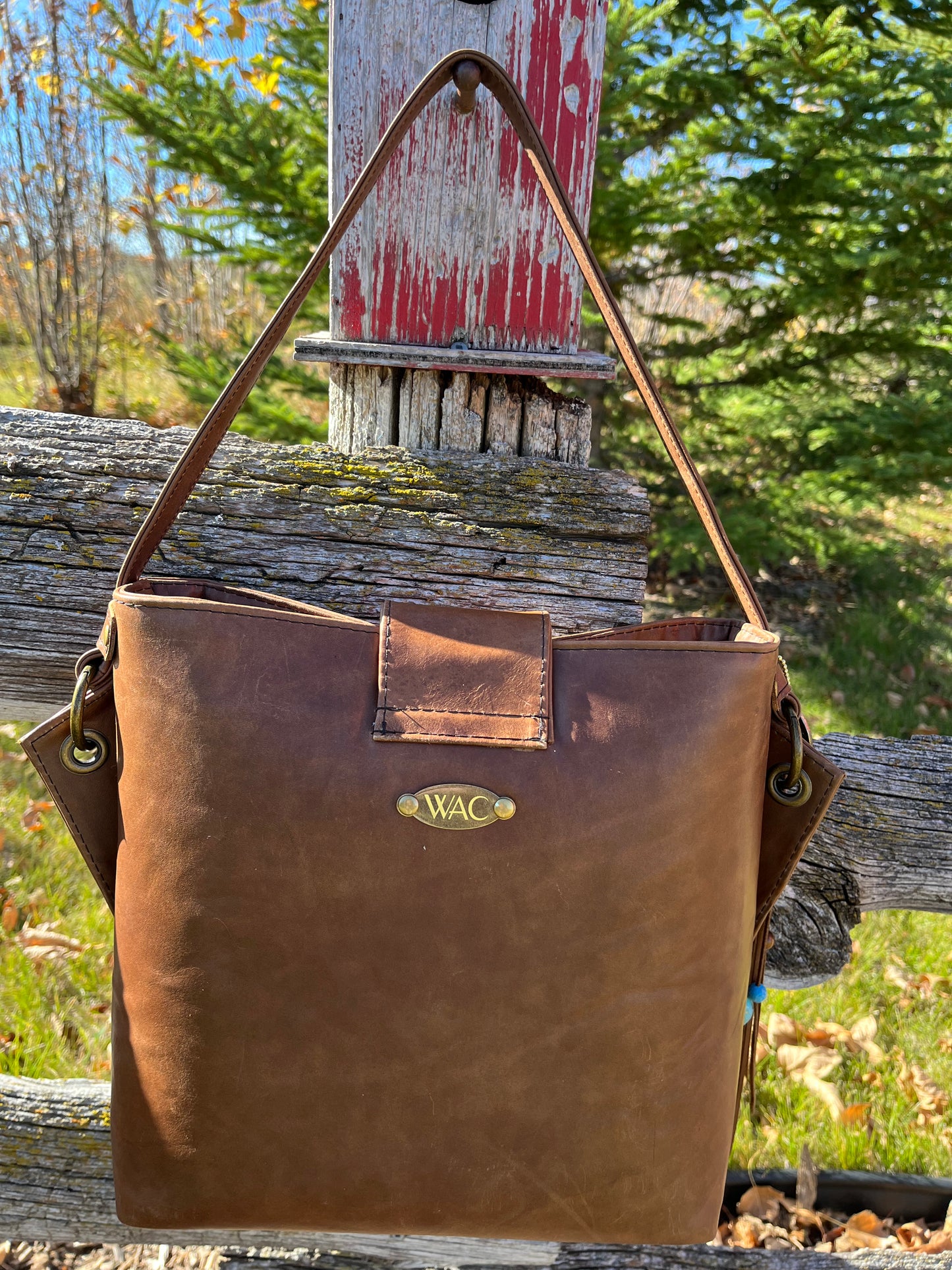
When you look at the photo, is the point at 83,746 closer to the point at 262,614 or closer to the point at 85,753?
the point at 85,753

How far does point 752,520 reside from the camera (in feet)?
12.3

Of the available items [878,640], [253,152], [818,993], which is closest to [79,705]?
[818,993]

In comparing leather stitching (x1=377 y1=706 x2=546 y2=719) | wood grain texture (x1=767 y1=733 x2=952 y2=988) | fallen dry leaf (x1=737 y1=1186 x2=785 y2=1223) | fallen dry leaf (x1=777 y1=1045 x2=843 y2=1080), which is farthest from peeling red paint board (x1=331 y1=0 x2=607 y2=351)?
fallen dry leaf (x1=777 y1=1045 x2=843 y2=1080)

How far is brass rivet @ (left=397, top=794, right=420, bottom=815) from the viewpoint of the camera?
36.9 inches

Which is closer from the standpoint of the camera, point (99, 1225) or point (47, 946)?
point (99, 1225)

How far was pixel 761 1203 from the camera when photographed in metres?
1.82

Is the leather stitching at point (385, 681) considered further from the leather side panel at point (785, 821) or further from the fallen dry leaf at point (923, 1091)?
the fallen dry leaf at point (923, 1091)

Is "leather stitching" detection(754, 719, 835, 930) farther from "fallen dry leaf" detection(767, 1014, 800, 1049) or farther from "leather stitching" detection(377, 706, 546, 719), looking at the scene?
"fallen dry leaf" detection(767, 1014, 800, 1049)

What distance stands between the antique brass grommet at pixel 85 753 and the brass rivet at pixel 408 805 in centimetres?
41

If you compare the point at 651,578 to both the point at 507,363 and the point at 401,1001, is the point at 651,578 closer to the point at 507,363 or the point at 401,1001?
the point at 507,363

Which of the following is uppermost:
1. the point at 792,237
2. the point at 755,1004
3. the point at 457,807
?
the point at 792,237

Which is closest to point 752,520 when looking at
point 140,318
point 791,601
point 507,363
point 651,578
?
point 651,578

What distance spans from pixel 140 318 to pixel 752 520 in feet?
28.4

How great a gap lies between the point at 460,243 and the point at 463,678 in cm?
71
